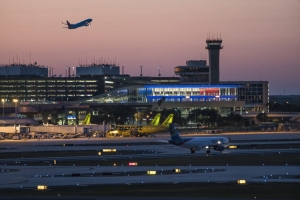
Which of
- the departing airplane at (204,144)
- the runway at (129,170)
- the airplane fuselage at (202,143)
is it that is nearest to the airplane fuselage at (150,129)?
the departing airplane at (204,144)

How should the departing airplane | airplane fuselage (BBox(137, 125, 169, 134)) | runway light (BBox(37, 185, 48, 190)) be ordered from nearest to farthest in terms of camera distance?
1. runway light (BBox(37, 185, 48, 190))
2. the departing airplane
3. airplane fuselage (BBox(137, 125, 169, 134))

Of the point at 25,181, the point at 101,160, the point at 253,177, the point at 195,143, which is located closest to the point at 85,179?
the point at 25,181

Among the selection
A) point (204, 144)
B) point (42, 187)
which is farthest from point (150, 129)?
point (42, 187)

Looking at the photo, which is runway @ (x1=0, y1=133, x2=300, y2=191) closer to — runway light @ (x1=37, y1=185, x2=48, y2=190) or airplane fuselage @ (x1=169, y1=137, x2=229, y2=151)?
airplane fuselage @ (x1=169, y1=137, x2=229, y2=151)

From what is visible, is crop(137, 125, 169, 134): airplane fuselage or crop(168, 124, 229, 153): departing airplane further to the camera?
crop(137, 125, 169, 134): airplane fuselage

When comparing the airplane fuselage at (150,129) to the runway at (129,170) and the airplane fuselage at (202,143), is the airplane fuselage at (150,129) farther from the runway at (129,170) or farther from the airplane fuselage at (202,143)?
the runway at (129,170)

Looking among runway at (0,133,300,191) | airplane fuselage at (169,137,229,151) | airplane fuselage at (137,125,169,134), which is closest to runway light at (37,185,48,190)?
runway at (0,133,300,191)

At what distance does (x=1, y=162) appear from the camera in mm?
78438

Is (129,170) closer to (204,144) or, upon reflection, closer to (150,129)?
(204,144)

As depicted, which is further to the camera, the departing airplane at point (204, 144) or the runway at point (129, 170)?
the departing airplane at point (204, 144)

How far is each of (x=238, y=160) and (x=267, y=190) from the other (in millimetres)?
27064

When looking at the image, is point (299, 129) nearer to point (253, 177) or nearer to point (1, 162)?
point (1, 162)

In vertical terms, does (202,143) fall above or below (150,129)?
below

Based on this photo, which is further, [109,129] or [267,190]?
[109,129]
